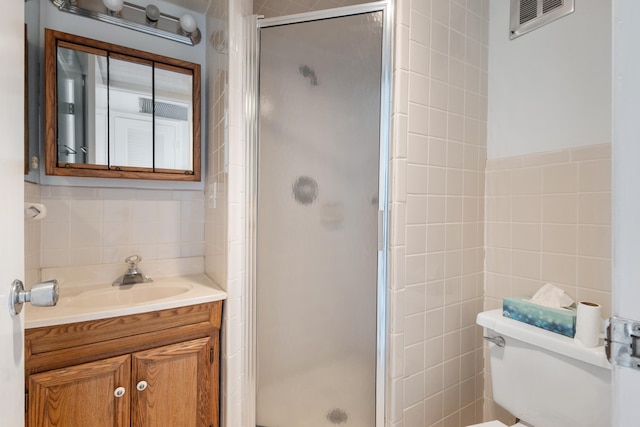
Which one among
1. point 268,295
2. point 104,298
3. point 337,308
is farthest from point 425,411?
point 104,298

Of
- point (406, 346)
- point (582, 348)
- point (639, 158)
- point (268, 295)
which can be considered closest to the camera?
point (639, 158)

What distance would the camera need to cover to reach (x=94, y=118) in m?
1.50

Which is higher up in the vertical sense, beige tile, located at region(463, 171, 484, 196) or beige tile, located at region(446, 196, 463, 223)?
beige tile, located at region(463, 171, 484, 196)

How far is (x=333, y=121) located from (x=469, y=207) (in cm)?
72

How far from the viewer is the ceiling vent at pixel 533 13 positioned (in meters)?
1.21

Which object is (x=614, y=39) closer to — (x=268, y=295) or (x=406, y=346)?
(x=406, y=346)

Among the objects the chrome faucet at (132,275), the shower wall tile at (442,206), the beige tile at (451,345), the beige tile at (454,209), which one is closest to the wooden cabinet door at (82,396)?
the chrome faucet at (132,275)

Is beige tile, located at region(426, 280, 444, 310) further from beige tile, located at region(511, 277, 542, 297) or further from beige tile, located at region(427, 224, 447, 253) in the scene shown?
beige tile, located at region(511, 277, 542, 297)

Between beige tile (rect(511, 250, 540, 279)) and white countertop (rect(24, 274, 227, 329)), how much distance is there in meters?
1.28

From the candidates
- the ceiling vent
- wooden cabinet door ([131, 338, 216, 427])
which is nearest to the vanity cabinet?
wooden cabinet door ([131, 338, 216, 427])

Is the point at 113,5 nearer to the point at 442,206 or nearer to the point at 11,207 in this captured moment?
the point at 11,207

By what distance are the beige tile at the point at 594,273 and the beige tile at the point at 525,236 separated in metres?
0.16

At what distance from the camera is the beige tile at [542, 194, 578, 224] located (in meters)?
1.18

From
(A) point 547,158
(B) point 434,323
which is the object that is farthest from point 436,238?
(A) point 547,158
